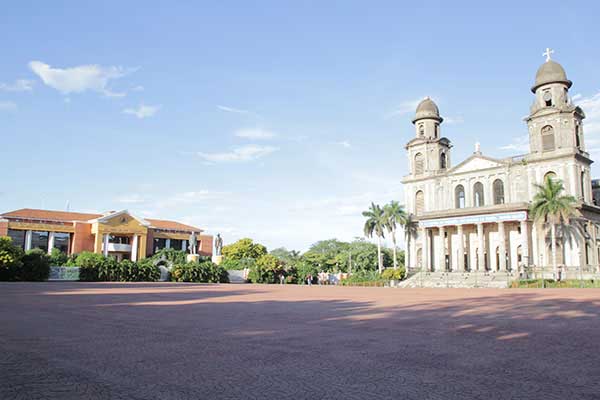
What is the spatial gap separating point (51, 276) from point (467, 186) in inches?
1706

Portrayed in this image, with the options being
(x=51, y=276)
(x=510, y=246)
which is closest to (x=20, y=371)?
(x=51, y=276)

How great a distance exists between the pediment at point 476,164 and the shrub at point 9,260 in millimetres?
44496

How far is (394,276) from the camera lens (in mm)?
50844

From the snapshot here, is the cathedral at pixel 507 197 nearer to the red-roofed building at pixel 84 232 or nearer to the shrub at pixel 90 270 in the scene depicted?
the shrub at pixel 90 270

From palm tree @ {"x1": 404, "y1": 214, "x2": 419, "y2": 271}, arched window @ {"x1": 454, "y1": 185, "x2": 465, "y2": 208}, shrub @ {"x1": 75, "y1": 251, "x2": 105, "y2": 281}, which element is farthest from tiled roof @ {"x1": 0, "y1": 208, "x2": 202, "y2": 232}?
arched window @ {"x1": 454, "y1": 185, "x2": 465, "y2": 208}

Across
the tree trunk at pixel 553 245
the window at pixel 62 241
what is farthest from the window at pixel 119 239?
the tree trunk at pixel 553 245

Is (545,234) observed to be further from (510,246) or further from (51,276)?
(51,276)

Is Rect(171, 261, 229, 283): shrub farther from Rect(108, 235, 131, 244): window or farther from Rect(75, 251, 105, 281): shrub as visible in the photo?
Rect(108, 235, 131, 244): window

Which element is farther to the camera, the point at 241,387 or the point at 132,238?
the point at 132,238

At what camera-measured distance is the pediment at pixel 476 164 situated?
54.3m

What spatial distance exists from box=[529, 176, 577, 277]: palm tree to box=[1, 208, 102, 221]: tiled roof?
5649 centimetres

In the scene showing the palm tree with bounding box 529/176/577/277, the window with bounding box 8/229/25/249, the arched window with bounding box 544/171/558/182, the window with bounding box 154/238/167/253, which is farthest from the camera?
the window with bounding box 154/238/167/253

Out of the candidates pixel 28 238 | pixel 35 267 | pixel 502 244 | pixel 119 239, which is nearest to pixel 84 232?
pixel 119 239

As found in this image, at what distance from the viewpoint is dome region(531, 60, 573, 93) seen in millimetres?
50906
